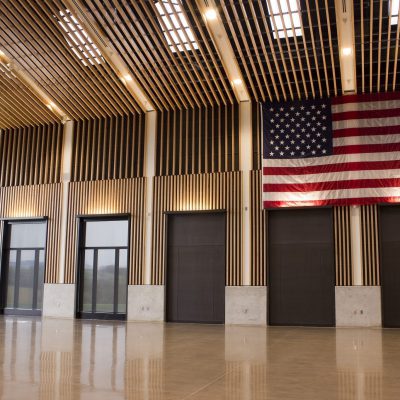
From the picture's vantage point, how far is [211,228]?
1747 cm

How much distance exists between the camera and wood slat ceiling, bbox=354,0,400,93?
504 inches

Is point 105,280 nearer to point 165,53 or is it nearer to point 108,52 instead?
point 108,52

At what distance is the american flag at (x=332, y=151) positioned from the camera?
15.9 m

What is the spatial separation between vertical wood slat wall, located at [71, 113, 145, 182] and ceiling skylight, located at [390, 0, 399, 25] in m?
9.31

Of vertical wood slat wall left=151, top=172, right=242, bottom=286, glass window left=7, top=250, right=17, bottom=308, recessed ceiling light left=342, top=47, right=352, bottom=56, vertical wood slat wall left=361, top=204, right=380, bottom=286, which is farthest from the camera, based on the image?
glass window left=7, top=250, right=17, bottom=308

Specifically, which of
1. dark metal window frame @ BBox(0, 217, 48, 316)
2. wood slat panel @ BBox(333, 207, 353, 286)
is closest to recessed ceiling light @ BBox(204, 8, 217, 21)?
wood slat panel @ BBox(333, 207, 353, 286)

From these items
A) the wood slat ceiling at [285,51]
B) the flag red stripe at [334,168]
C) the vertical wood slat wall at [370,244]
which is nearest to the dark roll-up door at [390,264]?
the vertical wood slat wall at [370,244]

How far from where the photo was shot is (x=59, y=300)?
18.7 meters

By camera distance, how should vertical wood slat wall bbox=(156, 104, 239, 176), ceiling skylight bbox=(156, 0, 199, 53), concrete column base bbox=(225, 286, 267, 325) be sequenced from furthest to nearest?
1. vertical wood slat wall bbox=(156, 104, 239, 176)
2. concrete column base bbox=(225, 286, 267, 325)
3. ceiling skylight bbox=(156, 0, 199, 53)

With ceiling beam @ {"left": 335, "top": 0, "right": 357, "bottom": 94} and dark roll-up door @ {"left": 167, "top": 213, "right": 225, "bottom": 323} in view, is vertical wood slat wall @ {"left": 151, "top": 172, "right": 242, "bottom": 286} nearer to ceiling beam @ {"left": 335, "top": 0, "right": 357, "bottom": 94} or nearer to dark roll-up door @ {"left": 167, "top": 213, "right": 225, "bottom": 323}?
dark roll-up door @ {"left": 167, "top": 213, "right": 225, "bottom": 323}

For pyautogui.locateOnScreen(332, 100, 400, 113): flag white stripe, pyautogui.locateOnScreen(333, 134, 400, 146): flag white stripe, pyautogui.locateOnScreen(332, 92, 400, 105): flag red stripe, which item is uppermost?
pyautogui.locateOnScreen(332, 92, 400, 105): flag red stripe

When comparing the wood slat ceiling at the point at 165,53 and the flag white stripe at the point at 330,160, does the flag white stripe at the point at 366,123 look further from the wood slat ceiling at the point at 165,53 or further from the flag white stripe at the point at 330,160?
the wood slat ceiling at the point at 165,53

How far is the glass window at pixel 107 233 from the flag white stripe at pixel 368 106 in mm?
8571

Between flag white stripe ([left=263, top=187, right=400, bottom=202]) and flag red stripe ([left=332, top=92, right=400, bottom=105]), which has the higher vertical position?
flag red stripe ([left=332, top=92, right=400, bottom=105])
